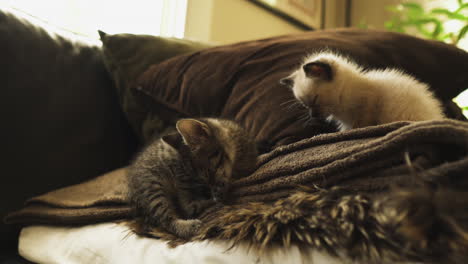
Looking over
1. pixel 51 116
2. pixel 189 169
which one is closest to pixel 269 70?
pixel 189 169

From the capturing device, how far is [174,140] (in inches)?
41.6

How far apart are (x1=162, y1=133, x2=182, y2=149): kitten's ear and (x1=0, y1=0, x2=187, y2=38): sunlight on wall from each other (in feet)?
3.62

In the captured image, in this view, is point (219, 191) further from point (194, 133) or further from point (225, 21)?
point (225, 21)

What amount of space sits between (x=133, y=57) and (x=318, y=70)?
32.4 inches

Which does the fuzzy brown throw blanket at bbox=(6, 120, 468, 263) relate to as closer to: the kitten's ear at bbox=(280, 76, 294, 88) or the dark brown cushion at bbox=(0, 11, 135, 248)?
the kitten's ear at bbox=(280, 76, 294, 88)

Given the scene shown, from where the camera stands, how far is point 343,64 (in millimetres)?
1175

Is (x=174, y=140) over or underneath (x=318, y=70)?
underneath

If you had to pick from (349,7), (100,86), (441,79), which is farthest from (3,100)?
(349,7)

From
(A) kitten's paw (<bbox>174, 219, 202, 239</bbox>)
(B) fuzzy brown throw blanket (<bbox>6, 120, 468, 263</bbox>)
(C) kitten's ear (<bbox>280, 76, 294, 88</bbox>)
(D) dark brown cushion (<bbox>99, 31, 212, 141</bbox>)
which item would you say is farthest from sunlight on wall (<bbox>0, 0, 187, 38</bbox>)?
(B) fuzzy brown throw blanket (<bbox>6, 120, 468, 263</bbox>)

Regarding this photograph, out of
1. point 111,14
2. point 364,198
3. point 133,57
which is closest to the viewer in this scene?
point 364,198

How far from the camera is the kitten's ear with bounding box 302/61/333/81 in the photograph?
112cm

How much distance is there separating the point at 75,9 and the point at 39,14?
0.21m

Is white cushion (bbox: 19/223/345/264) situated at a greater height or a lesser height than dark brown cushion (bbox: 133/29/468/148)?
lesser

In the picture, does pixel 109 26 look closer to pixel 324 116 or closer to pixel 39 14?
pixel 39 14
